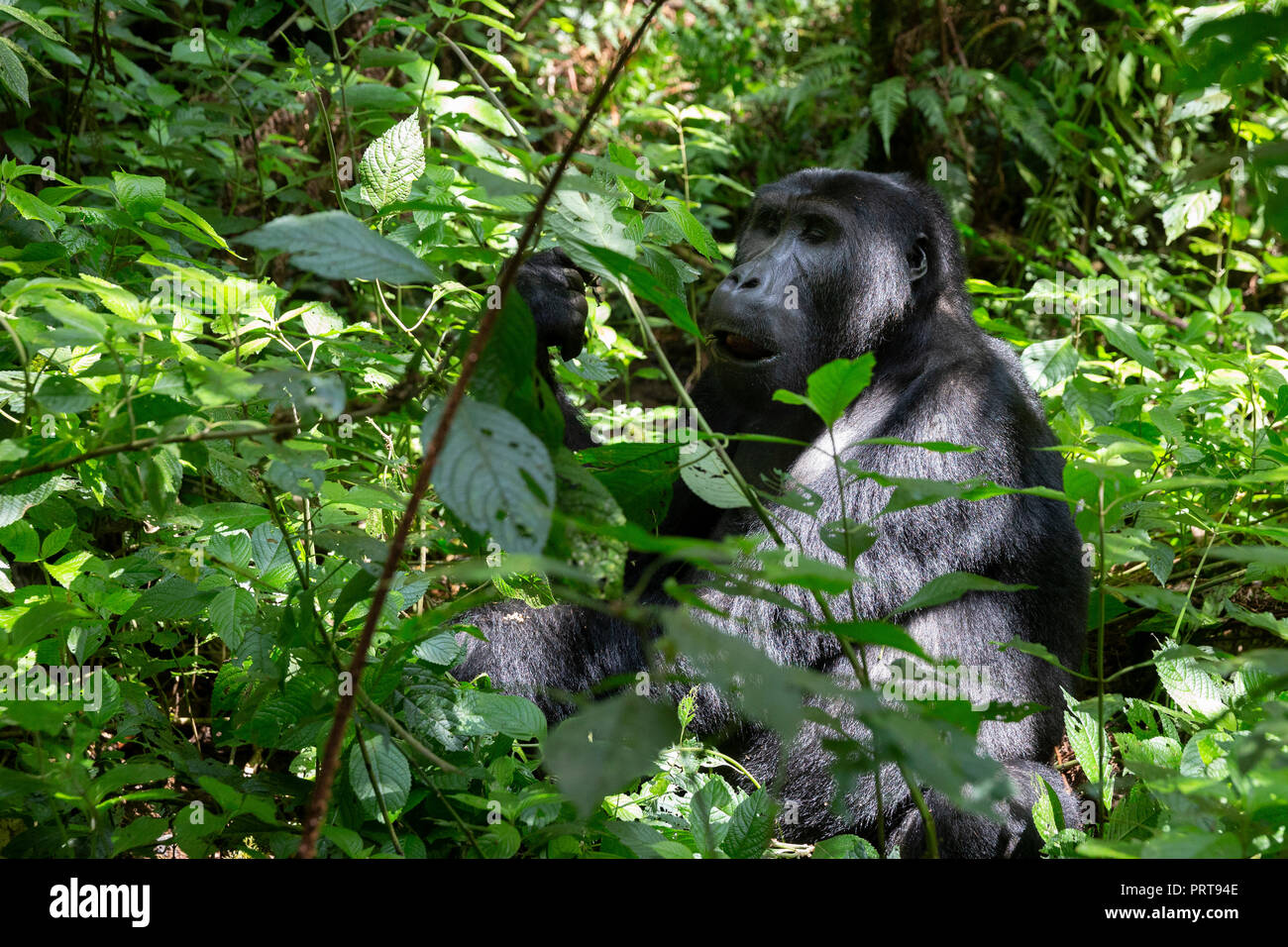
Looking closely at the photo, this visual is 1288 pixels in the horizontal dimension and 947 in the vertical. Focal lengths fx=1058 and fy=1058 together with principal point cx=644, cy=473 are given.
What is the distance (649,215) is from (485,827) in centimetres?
149

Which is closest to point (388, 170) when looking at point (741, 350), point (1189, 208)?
point (741, 350)

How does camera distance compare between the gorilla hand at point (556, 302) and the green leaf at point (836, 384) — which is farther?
the gorilla hand at point (556, 302)

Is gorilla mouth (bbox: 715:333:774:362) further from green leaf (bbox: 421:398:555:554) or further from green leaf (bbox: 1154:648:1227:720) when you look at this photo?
green leaf (bbox: 421:398:555:554)

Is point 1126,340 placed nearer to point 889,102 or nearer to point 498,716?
point 498,716

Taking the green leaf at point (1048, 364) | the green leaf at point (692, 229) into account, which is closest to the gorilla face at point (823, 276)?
the green leaf at point (1048, 364)

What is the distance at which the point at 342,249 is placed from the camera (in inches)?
51.2

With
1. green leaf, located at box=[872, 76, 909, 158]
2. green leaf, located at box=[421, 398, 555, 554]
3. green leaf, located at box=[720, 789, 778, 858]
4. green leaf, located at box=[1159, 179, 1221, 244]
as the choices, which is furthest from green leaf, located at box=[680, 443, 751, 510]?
green leaf, located at box=[872, 76, 909, 158]

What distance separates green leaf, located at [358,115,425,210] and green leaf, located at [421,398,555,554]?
119cm

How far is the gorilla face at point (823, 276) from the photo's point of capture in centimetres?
326

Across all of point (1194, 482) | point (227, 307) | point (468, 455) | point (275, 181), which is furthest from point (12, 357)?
point (275, 181)

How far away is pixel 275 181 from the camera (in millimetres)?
5062

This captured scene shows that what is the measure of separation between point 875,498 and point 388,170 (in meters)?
1.48

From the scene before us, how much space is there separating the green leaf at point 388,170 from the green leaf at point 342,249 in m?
1.03

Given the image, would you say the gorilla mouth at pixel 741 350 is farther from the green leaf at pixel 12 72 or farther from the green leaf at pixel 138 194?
the green leaf at pixel 12 72
